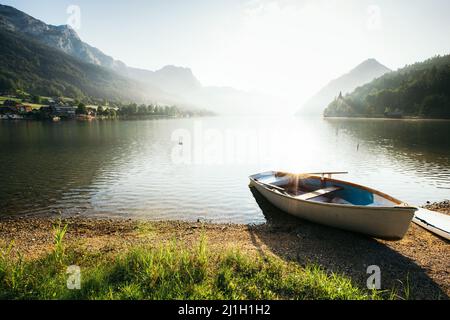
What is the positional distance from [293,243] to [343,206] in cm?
357

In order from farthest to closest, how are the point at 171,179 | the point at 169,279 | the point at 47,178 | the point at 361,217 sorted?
Result: the point at 171,179 → the point at 47,178 → the point at 361,217 → the point at 169,279

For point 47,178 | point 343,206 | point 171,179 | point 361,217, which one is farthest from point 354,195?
point 47,178

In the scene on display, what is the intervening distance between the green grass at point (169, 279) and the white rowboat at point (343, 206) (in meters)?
4.94

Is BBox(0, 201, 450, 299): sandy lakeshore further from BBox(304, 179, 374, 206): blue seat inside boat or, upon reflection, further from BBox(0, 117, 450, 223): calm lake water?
BBox(304, 179, 374, 206): blue seat inside boat

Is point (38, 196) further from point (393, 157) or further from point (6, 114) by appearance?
point (6, 114)

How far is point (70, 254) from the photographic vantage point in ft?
35.7

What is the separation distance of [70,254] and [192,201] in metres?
12.6

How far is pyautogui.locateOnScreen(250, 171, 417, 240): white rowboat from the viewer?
12.9m

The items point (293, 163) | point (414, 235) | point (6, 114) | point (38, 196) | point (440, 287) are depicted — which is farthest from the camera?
point (6, 114)

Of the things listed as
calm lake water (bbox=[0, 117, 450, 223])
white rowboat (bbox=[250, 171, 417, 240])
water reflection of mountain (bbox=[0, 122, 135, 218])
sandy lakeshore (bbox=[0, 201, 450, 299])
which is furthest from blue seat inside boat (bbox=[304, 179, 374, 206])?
water reflection of mountain (bbox=[0, 122, 135, 218])

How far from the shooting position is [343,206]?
1425 centimetres

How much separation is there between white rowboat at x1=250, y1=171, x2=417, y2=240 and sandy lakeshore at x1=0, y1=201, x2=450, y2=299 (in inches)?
37.2

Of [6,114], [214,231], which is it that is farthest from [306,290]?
[6,114]

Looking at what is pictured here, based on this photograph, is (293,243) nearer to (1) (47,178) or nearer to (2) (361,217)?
(2) (361,217)
